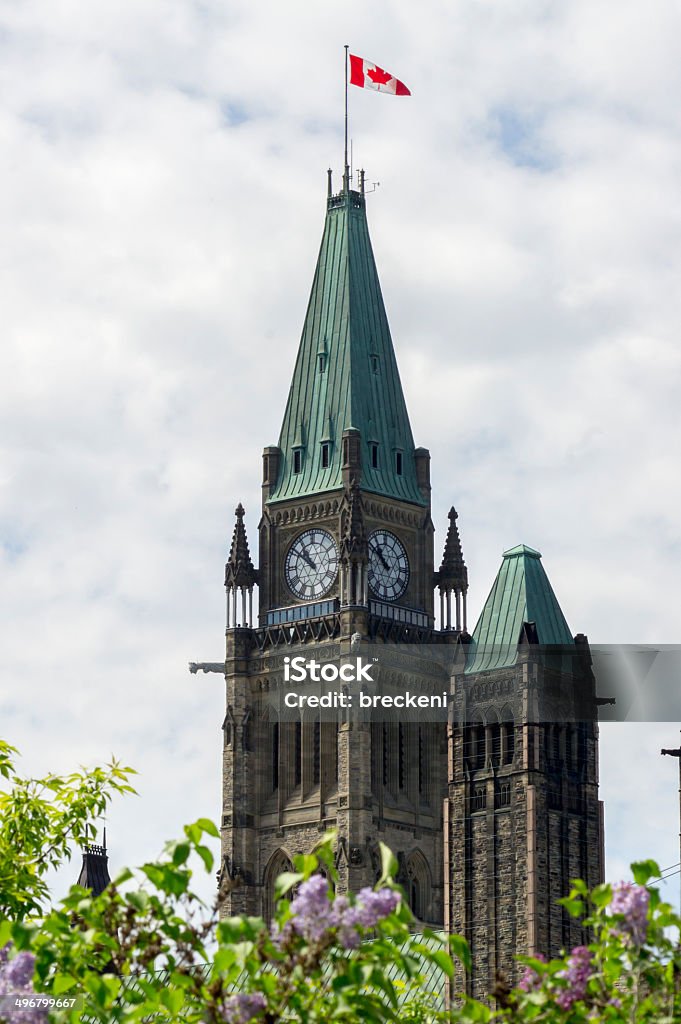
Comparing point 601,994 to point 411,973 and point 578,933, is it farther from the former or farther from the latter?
point 578,933

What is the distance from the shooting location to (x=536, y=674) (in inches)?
4624

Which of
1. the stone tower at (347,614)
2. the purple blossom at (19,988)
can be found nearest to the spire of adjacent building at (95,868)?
the stone tower at (347,614)

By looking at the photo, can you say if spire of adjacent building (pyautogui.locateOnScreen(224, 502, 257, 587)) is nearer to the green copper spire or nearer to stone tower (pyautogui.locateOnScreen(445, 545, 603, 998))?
the green copper spire

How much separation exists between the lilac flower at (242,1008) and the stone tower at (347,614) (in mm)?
95420

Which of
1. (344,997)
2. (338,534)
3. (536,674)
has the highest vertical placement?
(338,534)

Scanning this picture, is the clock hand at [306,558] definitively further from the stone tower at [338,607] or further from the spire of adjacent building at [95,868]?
the spire of adjacent building at [95,868]

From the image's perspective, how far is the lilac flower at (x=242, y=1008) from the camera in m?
26.0

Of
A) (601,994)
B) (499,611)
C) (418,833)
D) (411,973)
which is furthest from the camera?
(418,833)

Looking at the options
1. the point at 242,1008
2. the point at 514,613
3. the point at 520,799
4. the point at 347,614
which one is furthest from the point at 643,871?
the point at 347,614

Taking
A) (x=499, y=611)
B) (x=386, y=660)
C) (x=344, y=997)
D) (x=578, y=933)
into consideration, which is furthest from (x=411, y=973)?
(x=386, y=660)

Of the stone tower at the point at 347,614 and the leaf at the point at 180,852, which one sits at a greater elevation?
the stone tower at the point at 347,614

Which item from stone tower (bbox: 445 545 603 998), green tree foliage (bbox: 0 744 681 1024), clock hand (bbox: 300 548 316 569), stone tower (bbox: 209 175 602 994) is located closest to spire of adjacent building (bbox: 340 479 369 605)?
stone tower (bbox: 209 175 602 994)

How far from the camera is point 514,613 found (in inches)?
4843

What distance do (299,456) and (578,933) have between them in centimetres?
4442
